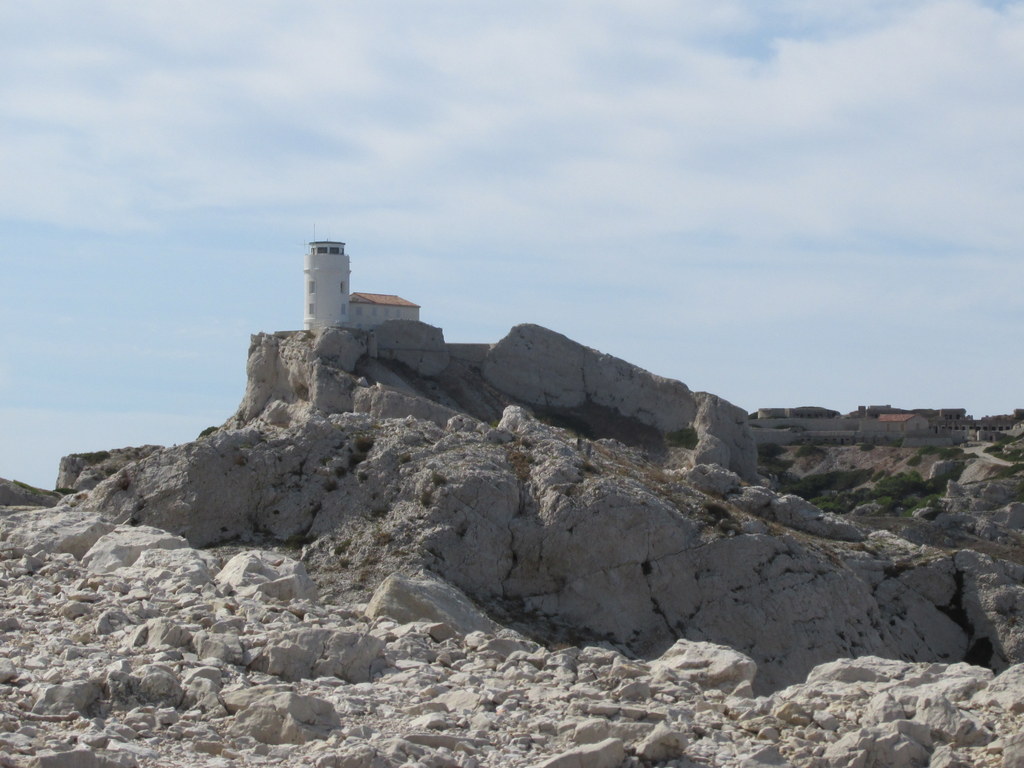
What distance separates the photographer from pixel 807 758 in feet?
39.4

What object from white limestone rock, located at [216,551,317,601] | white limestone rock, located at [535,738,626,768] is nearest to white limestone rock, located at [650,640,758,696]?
white limestone rock, located at [535,738,626,768]

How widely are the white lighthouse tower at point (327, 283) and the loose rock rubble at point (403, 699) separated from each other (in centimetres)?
5298

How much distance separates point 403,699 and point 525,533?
39.3ft

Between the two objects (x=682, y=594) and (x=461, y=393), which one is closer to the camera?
(x=682, y=594)

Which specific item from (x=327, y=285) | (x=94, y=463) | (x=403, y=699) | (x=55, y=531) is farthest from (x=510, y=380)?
(x=403, y=699)

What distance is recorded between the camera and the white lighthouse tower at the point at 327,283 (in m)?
68.7

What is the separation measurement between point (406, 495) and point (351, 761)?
13803 millimetres

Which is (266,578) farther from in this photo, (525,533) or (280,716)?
(525,533)

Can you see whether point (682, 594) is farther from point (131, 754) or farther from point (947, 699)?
point (131, 754)

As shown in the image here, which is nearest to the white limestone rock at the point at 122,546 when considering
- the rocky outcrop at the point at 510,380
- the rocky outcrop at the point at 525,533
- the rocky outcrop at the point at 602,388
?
the rocky outcrop at the point at 525,533

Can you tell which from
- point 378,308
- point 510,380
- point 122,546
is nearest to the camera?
point 122,546

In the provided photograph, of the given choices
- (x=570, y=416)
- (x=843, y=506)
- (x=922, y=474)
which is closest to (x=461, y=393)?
(x=570, y=416)

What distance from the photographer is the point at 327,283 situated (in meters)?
68.8

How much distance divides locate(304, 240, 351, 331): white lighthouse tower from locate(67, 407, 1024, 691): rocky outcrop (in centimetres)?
4089
